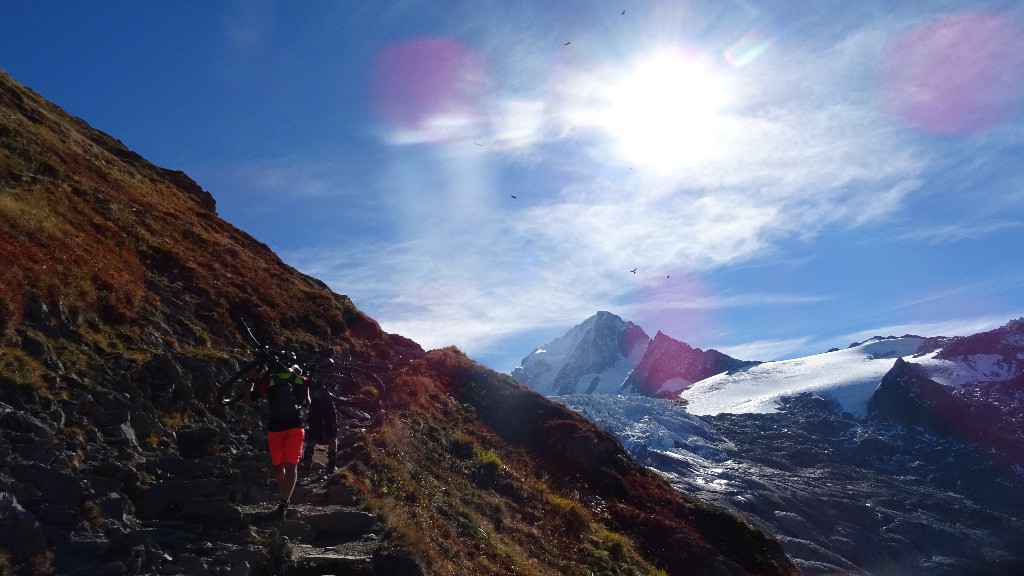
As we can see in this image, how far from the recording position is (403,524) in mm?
12078

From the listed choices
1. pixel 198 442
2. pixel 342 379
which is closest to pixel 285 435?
pixel 198 442

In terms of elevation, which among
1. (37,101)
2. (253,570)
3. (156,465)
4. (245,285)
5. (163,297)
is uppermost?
(37,101)

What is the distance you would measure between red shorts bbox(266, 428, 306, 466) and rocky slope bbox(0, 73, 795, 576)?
0.86 m

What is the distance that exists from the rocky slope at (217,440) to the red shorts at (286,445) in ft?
2.82

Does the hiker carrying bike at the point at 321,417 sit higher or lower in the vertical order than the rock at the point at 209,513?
higher

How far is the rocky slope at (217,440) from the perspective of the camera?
9.70 meters

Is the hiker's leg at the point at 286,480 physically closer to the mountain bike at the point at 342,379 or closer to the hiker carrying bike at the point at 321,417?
the hiker carrying bike at the point at 321,417

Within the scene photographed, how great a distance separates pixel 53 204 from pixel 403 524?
1691 centimetres

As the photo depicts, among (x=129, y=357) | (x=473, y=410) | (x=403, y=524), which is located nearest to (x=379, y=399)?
(x=473, y=410)

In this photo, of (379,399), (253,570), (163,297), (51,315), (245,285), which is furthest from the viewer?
(245,285)

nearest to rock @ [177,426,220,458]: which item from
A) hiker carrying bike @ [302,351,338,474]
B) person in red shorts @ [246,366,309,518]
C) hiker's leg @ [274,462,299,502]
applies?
hiker carrying bike @ [302,351,338,474]

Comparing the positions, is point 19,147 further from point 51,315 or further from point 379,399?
point 379,399

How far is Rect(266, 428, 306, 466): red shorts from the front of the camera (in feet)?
38.2

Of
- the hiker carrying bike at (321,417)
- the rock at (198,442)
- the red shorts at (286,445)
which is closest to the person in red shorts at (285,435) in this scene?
the red shorts at (286,445)
